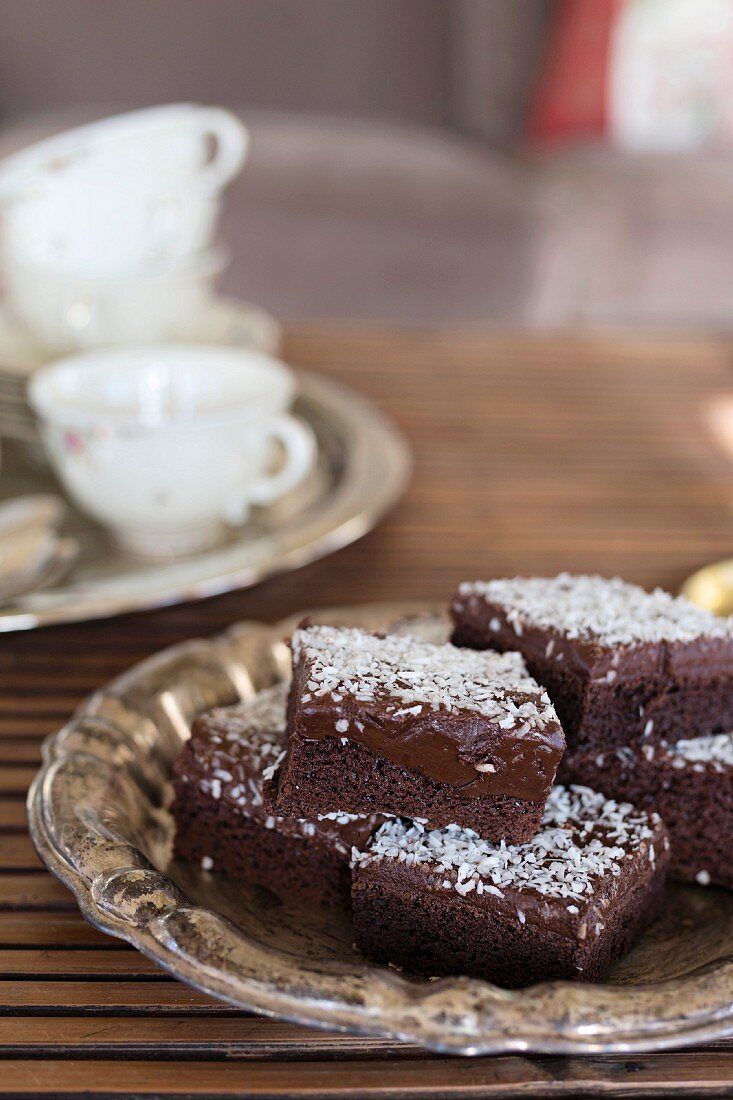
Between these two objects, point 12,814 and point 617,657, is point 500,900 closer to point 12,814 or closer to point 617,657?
point 617,657

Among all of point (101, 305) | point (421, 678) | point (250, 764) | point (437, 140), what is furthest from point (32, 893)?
point (437, 140)

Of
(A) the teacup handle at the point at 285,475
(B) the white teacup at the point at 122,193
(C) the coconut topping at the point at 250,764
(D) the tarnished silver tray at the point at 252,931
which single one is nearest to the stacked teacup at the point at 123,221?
(B) the white teacup at the point at 122,193

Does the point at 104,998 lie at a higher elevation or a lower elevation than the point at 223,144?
lower

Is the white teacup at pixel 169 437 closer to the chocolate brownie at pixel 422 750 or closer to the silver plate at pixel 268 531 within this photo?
the silver plate at pixel 268 531

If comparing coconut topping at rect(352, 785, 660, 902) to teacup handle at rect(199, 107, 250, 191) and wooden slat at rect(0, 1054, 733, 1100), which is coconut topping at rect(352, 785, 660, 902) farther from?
teacup handle at rect(199, 107, 250, 191)

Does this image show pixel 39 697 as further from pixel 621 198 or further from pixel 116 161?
pixel 621 198
